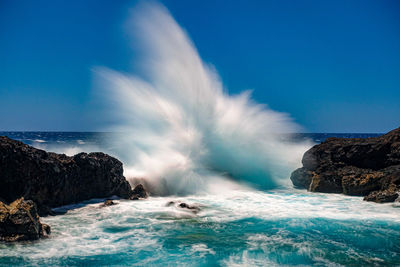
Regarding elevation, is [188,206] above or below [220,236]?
above

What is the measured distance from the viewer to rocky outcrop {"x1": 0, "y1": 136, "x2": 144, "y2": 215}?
33.8ft

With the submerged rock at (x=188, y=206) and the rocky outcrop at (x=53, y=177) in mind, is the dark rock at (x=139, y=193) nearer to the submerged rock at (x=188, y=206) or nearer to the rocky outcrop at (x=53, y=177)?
the rocky outcrop at (x=53, y=177)

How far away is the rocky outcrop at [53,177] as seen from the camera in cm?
1030

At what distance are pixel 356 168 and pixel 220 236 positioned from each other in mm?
10274

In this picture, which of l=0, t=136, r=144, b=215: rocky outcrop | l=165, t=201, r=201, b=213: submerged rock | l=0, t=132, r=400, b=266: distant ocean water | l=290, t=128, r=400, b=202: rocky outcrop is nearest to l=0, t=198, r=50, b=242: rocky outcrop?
l=0, t=132, r=400, b=266: distant ocean water

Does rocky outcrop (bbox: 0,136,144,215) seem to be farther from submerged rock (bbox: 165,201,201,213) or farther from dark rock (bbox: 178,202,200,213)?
dark rock (bbox: 178,202,200,213)

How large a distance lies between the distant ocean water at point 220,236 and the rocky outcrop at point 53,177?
627mm

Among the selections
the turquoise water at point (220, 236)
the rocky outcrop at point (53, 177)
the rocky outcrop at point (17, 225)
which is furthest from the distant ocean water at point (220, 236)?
the rocky outcrop at point (53, 177)

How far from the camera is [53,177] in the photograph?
11.5 meters

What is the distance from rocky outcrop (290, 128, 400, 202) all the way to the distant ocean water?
6.01 feet

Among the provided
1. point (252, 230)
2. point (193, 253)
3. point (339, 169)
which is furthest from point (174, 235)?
point (339, 169)

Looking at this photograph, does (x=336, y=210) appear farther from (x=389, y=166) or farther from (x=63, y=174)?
(x=63, y=174)

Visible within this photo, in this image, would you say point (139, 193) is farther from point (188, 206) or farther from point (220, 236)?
point (220, 236)

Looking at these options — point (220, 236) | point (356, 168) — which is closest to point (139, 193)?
point (220, 236)
